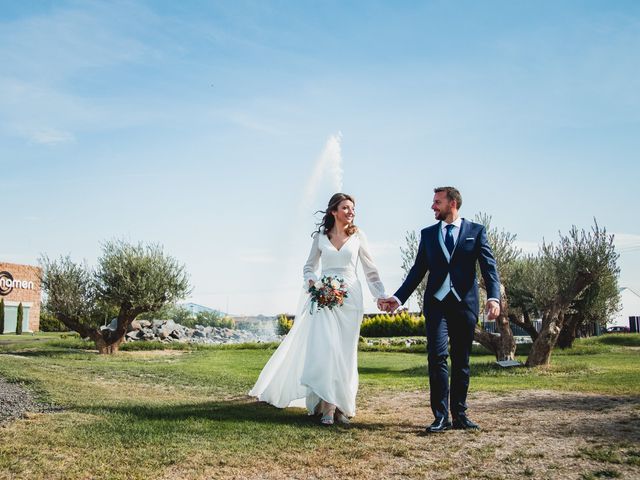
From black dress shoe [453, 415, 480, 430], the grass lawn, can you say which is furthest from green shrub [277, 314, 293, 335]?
black dress shoe [453, 415, 480, 430]

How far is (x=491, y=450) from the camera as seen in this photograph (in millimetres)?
5746

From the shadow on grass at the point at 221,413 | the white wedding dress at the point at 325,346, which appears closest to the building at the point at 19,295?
the shadow on grass at the point at 221,413

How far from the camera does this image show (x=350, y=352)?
25.4 feet

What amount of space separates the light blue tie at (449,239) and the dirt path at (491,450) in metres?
2.03

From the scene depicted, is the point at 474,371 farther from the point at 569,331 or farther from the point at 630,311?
the point at 630,311

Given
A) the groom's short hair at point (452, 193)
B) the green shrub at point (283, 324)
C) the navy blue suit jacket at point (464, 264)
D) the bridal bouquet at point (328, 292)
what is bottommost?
the green shrub at point (283, 324)

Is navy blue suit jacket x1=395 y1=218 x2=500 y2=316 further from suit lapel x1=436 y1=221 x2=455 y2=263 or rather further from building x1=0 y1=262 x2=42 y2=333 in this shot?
building x1=0 y1=262 x2=42 y2=333

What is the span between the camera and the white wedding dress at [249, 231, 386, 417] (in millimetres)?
7504

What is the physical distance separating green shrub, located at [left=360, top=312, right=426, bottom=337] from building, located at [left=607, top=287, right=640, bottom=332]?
1543 centimetres

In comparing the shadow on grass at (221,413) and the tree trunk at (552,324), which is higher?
the tree trunk at (552,324)

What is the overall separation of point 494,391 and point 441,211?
4815 millimetres

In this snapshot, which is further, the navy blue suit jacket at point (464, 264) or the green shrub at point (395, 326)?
the green shrub at point (395, 326)

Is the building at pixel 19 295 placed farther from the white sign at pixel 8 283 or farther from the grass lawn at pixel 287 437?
the grass lawn at pixel 287 437

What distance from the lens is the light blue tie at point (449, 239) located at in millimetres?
7047
